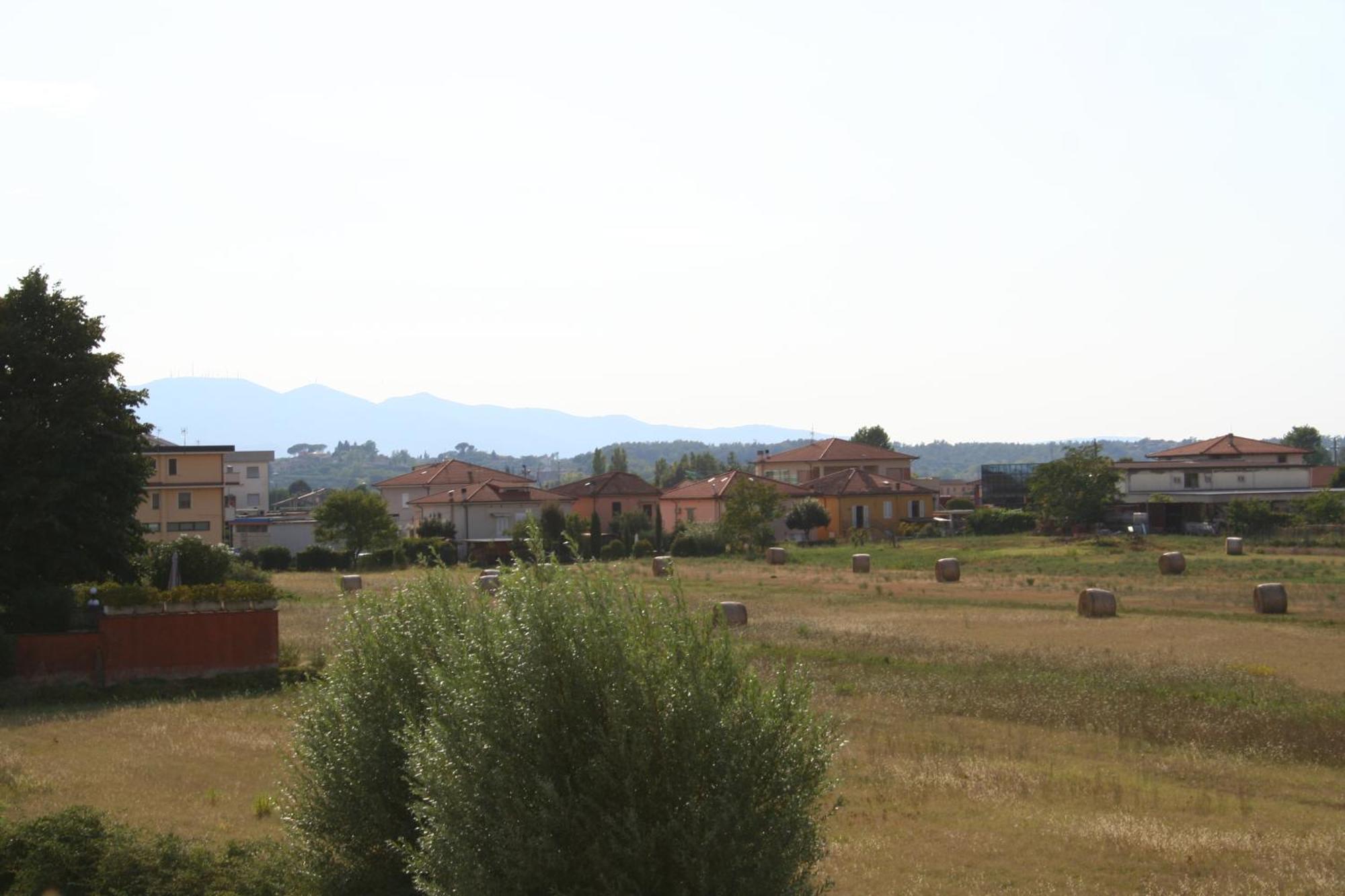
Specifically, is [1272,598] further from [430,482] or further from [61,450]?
[430,482]

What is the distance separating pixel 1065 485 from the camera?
80938 millimetres

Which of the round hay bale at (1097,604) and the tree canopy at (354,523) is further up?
the tree canopy at (354,523)

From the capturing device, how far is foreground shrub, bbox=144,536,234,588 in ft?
125

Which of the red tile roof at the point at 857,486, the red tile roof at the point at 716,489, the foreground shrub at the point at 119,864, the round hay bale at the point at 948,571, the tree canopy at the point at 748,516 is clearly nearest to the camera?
the foreground shrub at the point at 119,864

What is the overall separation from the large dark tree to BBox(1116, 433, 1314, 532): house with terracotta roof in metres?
68.9

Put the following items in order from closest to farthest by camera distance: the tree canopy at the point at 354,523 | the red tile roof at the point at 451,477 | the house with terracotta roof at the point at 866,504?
the tree canopy at the point at 354,523 → the house with terracotta roof at the point at 866,504 → the red tile roof at the point at 451,477

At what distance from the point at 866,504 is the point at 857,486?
5.19 feet

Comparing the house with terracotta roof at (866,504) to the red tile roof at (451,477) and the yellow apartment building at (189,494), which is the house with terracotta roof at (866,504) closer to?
the red tile roof at (451,477)

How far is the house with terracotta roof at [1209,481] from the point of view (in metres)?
84.6

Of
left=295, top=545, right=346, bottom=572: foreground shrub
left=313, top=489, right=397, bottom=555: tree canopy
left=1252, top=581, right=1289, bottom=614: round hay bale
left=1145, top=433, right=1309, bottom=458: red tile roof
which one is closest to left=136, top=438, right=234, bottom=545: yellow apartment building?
left=295, top=545, right=346, bottom=572: foreground shrub

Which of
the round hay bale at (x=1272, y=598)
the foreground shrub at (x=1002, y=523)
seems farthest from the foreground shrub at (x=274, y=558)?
the round hay bale at (x=1272, y=598)

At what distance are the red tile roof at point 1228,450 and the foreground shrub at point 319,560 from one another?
214 feet

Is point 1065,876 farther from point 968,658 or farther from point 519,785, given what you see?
point 968,658

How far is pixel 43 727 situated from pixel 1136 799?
1708cm
